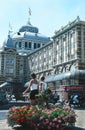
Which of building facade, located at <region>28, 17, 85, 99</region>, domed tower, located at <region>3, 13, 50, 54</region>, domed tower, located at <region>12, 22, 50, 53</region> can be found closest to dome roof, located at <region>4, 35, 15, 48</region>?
domed tower, located at <region>3, 13, 50, 54</region>

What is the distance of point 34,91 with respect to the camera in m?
12.3

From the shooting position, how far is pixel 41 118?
9805mm

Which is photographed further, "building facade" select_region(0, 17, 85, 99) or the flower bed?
"building facade" select_region(0, 17, 85, 99)

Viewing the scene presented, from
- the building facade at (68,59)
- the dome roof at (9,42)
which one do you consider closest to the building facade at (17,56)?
the dome roof at (9,42)

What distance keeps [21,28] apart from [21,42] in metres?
11.6

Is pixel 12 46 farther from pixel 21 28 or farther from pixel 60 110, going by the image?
pixel 60 110

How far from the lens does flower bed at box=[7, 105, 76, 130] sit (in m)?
9.78

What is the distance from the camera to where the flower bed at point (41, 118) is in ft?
32.1

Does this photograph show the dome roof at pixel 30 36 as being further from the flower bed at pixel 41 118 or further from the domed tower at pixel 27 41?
the flower bed at pixel 41 118

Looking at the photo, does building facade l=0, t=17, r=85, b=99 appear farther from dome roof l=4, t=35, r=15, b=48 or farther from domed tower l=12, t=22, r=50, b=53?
dome roof l=4, t=35, r=15, b=48

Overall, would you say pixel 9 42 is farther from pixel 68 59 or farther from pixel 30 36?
pixel 68 59

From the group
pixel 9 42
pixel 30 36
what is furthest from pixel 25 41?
pixel 9 42

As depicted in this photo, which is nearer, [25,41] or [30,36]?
[25,41]

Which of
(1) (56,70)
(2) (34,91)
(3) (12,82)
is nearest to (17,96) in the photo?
(1) (56,70)
